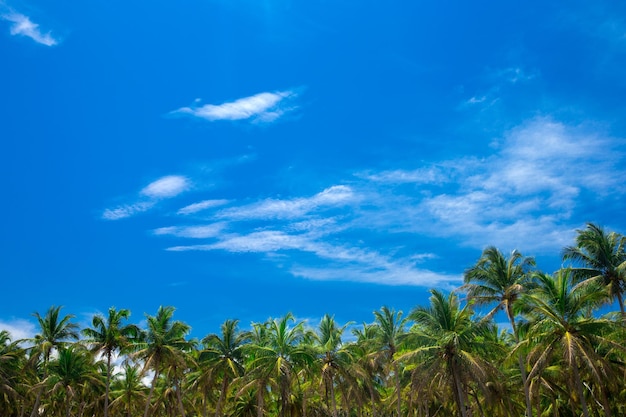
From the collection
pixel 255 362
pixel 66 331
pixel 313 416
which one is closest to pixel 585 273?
pixel 255 362

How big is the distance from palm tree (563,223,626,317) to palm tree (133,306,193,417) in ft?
114

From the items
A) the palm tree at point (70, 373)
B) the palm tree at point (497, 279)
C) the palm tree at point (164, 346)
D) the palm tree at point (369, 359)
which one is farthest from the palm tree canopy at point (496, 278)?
the palm tree at point (70, 373)

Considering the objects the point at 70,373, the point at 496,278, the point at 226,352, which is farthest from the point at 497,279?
the point at 70,373

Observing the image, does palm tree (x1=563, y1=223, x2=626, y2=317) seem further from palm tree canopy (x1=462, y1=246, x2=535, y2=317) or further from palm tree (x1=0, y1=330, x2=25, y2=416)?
palm tree (x1=0, y1=330, x2=25, y2=416)

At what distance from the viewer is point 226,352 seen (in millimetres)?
48812

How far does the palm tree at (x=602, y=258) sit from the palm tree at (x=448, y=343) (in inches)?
477

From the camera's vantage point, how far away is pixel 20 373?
54.9 m

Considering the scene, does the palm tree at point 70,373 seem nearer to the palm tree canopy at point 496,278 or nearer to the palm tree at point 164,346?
the palm tree at point 164,346

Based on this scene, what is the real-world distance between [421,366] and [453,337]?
3.06m

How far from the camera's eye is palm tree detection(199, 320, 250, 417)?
158 feet

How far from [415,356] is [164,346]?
2407 centimetres

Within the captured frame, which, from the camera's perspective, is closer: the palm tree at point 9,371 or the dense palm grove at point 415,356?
the dense palm grove at point 415,356

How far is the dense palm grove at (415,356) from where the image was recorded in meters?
32.4

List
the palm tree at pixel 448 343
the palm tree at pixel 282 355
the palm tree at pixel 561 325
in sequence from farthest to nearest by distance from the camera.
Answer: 1. the palm tree at pixel 282 355
2. the palm tree at pixel 448 343
3. the palm tree at pixel 561 325
